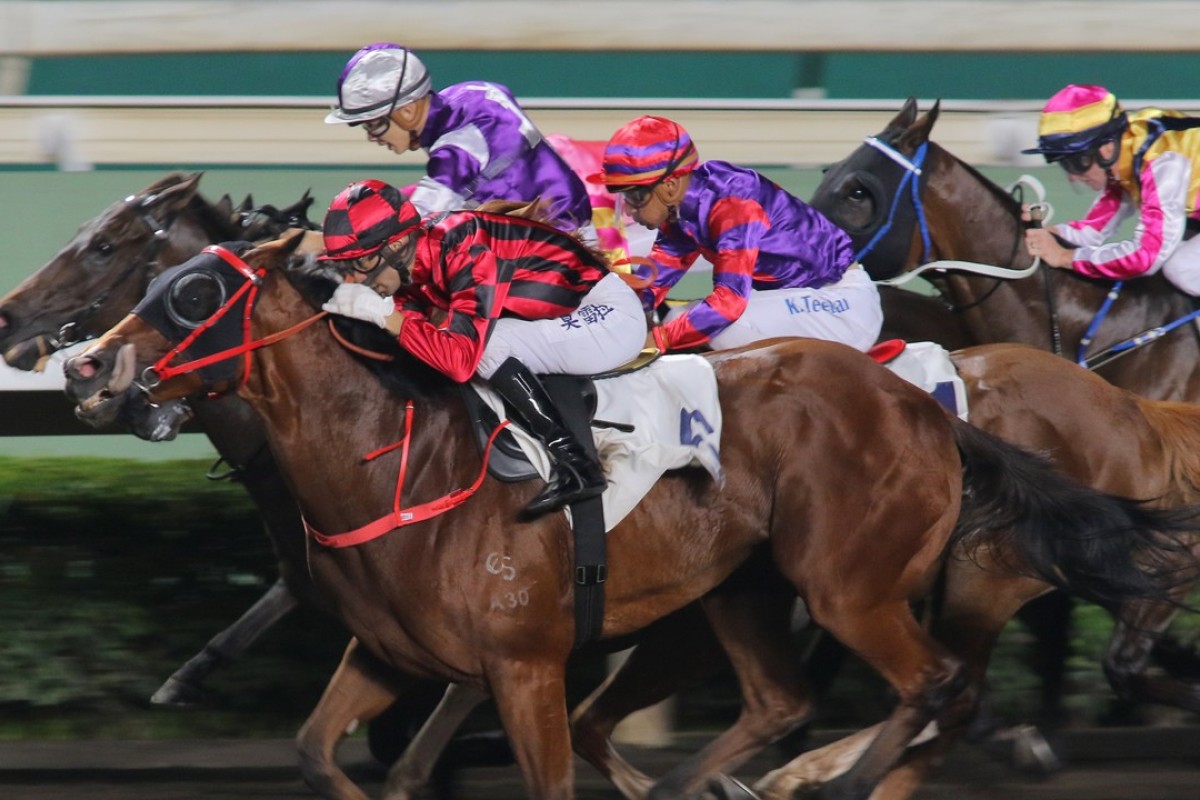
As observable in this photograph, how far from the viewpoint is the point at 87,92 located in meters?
7.95

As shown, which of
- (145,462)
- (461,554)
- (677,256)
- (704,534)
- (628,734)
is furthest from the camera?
(145,462)

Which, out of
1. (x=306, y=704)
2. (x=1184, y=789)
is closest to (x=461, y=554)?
(x=306, y=704)

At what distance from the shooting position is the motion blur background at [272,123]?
5480mm

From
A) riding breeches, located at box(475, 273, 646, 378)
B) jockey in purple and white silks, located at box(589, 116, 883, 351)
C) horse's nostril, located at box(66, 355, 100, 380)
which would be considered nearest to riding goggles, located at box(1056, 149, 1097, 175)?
jockey in purple and white silks, located at box(589, 116, 883, 351)

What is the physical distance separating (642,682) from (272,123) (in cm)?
309

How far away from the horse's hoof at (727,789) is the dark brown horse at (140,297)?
117 centimetres

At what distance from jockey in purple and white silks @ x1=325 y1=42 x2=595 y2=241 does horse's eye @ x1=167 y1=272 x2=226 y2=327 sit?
3.26 ft

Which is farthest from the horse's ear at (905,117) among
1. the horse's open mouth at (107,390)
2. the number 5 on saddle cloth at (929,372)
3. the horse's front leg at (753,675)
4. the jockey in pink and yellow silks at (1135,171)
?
the horse's open mouth at (107,390)

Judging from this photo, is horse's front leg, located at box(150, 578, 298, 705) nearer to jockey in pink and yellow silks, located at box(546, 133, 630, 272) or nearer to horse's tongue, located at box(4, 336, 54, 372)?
horse's tongue, located at box(4, 336, 54, 372)

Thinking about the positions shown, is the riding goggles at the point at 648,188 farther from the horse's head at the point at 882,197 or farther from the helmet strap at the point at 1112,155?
the helmet strap at the point at 1112,155

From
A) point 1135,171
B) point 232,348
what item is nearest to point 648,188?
point 232,348

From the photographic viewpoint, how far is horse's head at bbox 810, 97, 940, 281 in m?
5.46

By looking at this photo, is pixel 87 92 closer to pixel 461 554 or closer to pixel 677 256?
pixel 677 256

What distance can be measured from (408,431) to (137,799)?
1.69 meters
